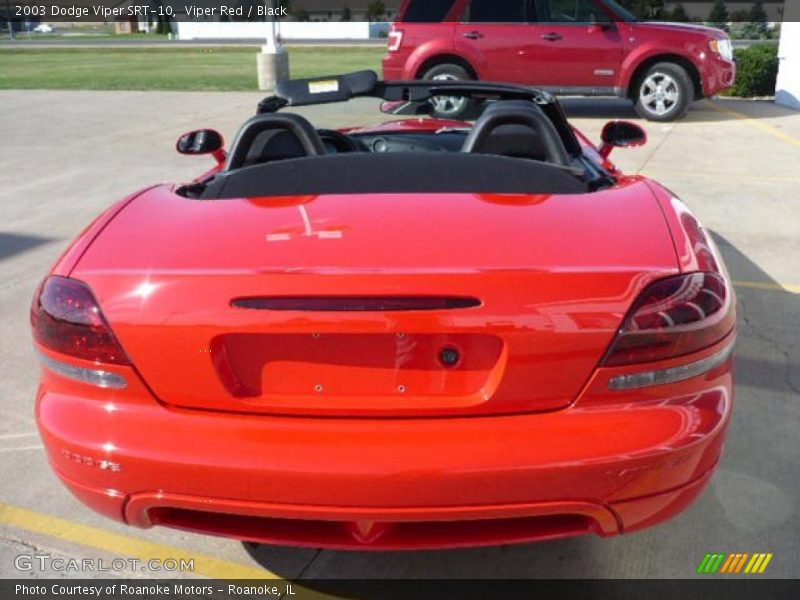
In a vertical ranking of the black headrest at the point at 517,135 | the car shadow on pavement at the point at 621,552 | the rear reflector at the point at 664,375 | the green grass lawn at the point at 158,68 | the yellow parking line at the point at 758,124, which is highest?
the black headrest at the point at 517,135

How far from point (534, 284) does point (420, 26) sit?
1136 centimetres

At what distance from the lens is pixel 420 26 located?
12508 mm

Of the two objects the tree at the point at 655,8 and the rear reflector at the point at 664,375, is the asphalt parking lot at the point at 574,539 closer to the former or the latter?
the rear reflector at the point at 664,375

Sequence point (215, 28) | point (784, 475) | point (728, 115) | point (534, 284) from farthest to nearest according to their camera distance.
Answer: point (215, 28)
point (728, 115)
point (784, 475)
point (534, 284)

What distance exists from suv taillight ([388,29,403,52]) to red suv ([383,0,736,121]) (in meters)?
0.02

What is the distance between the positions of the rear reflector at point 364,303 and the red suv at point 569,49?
11141 mm

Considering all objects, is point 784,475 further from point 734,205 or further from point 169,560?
point 734,205

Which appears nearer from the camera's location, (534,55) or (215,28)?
(534,55)

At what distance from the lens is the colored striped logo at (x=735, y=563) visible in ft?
8.37

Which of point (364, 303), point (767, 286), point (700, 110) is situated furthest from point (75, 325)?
point (700, 110)

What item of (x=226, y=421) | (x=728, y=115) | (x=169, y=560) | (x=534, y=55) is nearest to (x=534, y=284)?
(x=226, y=421)

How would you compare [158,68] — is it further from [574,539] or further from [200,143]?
[574,539]

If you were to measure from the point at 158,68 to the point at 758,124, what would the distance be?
749 inches

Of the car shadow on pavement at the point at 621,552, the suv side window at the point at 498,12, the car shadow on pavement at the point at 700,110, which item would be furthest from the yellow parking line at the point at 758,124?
the car shadow on pavement at the point at 621,552
